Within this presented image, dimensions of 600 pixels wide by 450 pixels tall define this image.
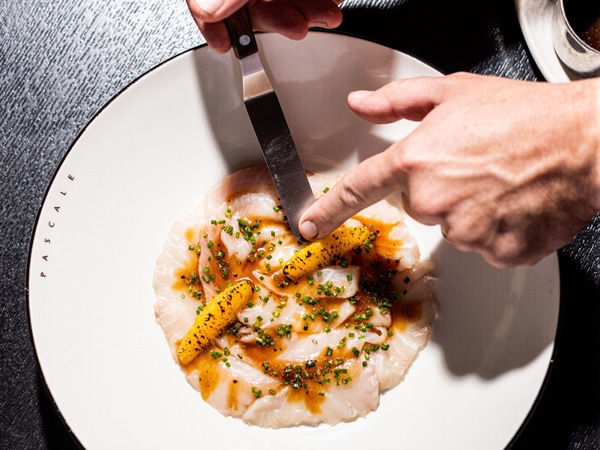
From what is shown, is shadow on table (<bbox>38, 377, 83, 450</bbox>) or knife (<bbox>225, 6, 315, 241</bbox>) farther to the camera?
shadow on table (<bbox>38, 377, 83, 450</bbox>)

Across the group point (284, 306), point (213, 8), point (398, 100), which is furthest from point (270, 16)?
point (284, 306)

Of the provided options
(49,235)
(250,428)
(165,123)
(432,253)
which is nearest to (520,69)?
(432,253)

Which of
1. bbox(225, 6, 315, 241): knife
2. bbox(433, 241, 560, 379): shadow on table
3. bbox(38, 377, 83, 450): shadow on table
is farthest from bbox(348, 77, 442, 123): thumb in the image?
bbox(38, 377, 83, 450): shadow on table

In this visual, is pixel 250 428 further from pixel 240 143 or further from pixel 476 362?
pixel 240 143

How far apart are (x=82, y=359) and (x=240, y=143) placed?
818 mm

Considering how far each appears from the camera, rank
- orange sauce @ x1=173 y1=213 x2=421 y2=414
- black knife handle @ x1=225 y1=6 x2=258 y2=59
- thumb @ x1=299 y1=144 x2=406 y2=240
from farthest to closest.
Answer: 1. orange sauce @ x1=173 y1=213 x2=421 y2=414
2. black knife handle @ x1=225 y1=6 x2=258 y2=59
3. thumb @ x1=299 y1=144 x2=406 y2=240

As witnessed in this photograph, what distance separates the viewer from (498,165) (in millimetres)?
1302

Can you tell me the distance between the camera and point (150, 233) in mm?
1794

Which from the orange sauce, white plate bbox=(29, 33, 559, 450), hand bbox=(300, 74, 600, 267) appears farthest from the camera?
the orange sauce

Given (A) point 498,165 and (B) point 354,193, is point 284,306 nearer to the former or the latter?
(B) point 354,193

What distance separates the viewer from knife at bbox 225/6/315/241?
1.56 m

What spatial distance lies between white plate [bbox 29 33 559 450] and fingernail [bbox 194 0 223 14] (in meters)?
0.23

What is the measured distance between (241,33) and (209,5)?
15cm

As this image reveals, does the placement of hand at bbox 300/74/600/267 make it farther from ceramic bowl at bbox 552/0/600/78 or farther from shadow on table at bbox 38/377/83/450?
shadow on table at bbox 38/377/83/450
